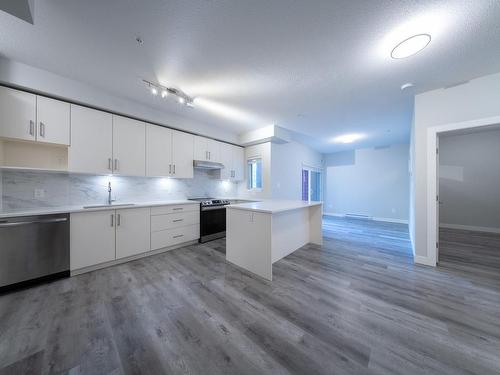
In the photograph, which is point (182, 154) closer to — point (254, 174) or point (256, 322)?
point (254, 174)

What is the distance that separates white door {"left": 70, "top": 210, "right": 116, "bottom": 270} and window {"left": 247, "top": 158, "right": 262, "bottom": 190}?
327 centimetres

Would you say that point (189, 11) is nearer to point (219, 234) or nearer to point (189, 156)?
point (189, 156)

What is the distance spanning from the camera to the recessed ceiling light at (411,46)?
5.53ft

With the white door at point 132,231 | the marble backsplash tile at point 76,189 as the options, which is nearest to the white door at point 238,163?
the marble backsplash tile at point 76,189

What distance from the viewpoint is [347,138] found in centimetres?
527

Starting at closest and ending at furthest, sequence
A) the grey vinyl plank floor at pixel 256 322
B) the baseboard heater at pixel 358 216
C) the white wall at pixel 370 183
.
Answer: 1. the grey vinyl plank floor at pixel 256 322
2. the white wall at pixel 370 183
3. the baseboard heater at pixel 358 216

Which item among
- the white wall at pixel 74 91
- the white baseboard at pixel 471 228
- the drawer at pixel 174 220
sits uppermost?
the white wall at pixel 74 91

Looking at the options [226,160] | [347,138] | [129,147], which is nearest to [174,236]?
[129,147]

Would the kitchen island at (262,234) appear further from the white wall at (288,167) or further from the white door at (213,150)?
the white door at (213,150)

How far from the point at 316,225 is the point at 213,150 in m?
2.97

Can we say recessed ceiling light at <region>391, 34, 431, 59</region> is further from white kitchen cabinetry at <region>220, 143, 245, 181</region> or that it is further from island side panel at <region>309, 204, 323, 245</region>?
white kitchen cabinetry at <region>220, 143, 245, 181</region>

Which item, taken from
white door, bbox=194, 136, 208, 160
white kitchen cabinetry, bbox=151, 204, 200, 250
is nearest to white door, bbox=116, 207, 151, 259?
white kitchen cabinetry, bbox=151, 204, 200, 250

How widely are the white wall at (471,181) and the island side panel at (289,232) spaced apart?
198 inches

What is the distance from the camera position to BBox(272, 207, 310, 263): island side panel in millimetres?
2744
